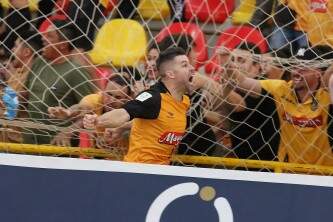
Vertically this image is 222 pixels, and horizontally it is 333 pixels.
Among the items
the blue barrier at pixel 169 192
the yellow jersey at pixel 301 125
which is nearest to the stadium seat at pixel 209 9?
the yellow jersey at pixel 301 125

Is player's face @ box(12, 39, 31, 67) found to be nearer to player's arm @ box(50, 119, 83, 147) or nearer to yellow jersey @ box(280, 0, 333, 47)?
player's arm @ box(50, 119, 83, 147)

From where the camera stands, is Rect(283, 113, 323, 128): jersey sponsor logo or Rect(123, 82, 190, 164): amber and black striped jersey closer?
Rect(123, 82, 190, 164): amber and black striped jersey

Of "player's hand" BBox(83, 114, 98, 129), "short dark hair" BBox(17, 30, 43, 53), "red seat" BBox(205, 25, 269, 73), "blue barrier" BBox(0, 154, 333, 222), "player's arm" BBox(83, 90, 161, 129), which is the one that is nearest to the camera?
"blue barrier" BBox(0, 154, 333, 222)

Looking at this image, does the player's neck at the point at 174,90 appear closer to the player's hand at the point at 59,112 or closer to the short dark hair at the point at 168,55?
the short dark hair at the point at 168,55

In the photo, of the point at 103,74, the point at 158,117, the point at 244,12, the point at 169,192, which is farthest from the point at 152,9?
the point at 169,192

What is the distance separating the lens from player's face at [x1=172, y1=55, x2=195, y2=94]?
4117 mm

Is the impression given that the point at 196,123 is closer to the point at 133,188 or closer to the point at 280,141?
the point at 280,141

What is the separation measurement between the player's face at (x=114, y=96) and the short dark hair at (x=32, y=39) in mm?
508

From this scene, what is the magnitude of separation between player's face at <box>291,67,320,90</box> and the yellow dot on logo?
37.9 inches

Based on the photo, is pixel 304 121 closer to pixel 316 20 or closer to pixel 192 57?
pixel 316 20

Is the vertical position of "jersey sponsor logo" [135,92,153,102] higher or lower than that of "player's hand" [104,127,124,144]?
higher

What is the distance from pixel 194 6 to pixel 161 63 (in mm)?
867

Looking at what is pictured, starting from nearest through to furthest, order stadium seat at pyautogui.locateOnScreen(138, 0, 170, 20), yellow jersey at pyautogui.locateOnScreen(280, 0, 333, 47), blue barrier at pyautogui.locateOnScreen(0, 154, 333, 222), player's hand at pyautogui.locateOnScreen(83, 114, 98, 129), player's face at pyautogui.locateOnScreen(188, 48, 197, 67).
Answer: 1. blue barrier at pyautogui.locateOnScreen(0, 154, 333, 222)
2. player's hand at pyautogui.locateOnScreen(83, 114, 98, 129)
3. yellow jersey at pyautogui.locateOnScreen(280, 0, 333, 47)
4. player's face at pyautogui.locateOnScreen(188, 48, 197, 67)
5. stadium seat at pyautogui.locateOnScreen(138, 0, 170, 20)

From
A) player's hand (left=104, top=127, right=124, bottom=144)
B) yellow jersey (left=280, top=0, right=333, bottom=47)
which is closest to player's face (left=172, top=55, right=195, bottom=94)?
player's hand (left=104, top=127, right=124, bottom=144)
